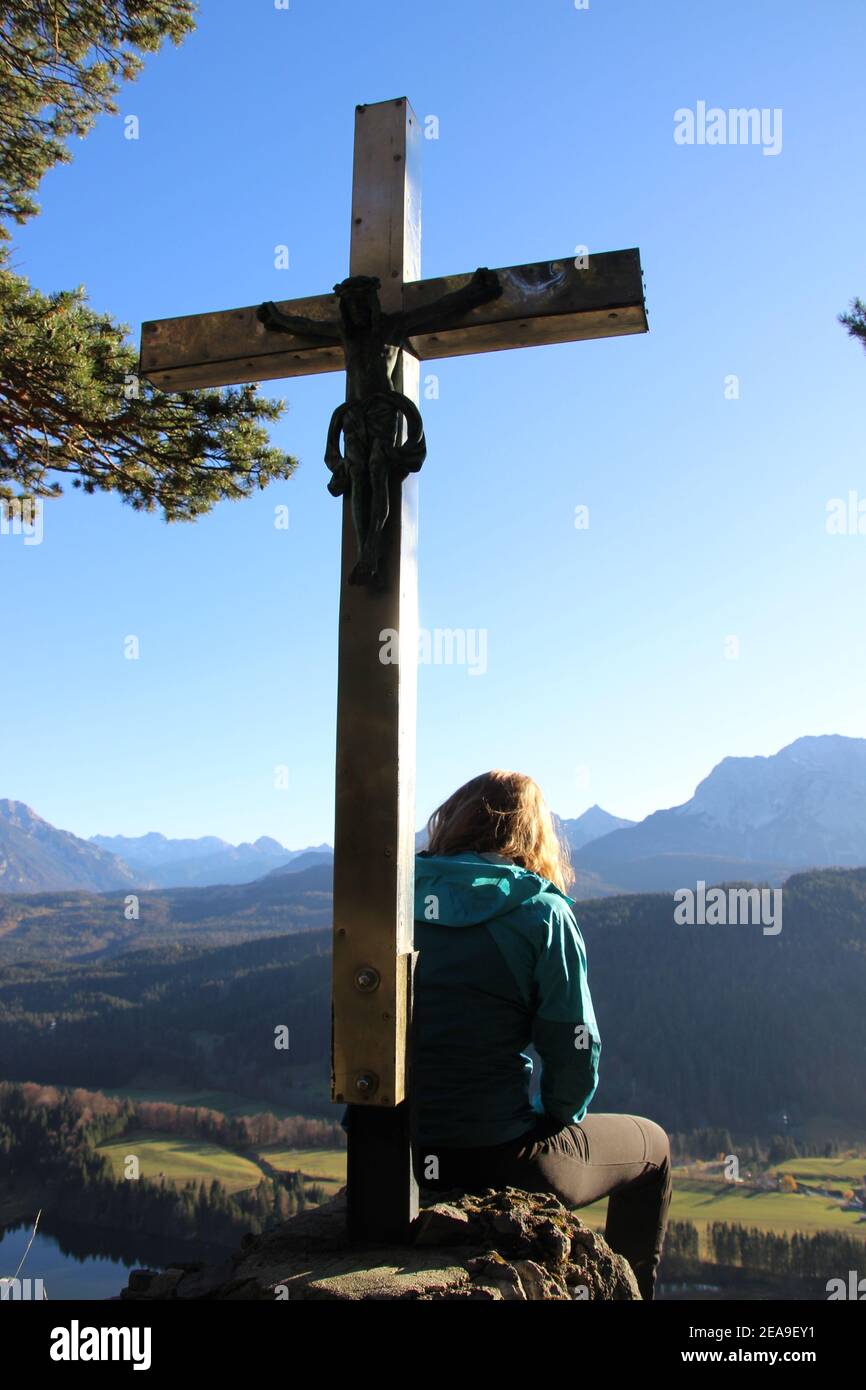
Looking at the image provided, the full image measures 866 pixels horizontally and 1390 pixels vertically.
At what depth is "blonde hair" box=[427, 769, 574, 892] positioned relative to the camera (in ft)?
9.46

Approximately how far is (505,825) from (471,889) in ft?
0.94

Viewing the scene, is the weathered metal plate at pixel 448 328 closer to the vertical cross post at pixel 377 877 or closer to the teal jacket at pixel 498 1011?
the vertical cross post at pixel 377 877

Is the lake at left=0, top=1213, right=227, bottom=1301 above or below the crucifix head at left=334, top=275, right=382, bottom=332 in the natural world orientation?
below

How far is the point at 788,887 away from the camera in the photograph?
11081 centimetres

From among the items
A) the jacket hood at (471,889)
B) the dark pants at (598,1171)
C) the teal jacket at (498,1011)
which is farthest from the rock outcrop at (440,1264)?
the jacket hood at (471,889)

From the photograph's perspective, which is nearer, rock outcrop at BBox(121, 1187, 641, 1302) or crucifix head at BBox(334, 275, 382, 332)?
rock outcrop at BBox(121, 1187, 641, 1302)

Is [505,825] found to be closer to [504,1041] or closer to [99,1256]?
[504,1041]

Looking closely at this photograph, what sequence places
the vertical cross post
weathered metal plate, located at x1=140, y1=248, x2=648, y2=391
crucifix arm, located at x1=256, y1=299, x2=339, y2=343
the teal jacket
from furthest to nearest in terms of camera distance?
crucifix arm, located at x1=256, y1=299, x2=339, y2=343 < weathered metal plate, located at x1=140, y1=248, x2=648, y2=391 < the teal jacket < the vertical cross post

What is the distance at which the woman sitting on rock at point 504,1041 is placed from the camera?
254 cm

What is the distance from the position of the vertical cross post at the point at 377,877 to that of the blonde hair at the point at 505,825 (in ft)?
1.37

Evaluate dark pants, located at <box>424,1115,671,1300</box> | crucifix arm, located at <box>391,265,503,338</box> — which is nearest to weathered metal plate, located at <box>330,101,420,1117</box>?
dark pants, located at <box>424,1115,671,1300</box>

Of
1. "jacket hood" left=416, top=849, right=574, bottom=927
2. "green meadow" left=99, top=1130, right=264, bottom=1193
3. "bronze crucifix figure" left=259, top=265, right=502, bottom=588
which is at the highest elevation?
"bronze crucifix figure" left=259, top=265, right=502, bottom=588

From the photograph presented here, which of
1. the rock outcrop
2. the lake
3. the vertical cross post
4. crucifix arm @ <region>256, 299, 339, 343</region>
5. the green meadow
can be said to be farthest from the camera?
the green meadow

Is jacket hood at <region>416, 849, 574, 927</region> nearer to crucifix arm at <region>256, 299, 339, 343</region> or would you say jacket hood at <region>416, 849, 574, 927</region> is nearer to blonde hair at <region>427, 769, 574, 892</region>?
blonde hair at <region>427, 769, 574, 892</region>
